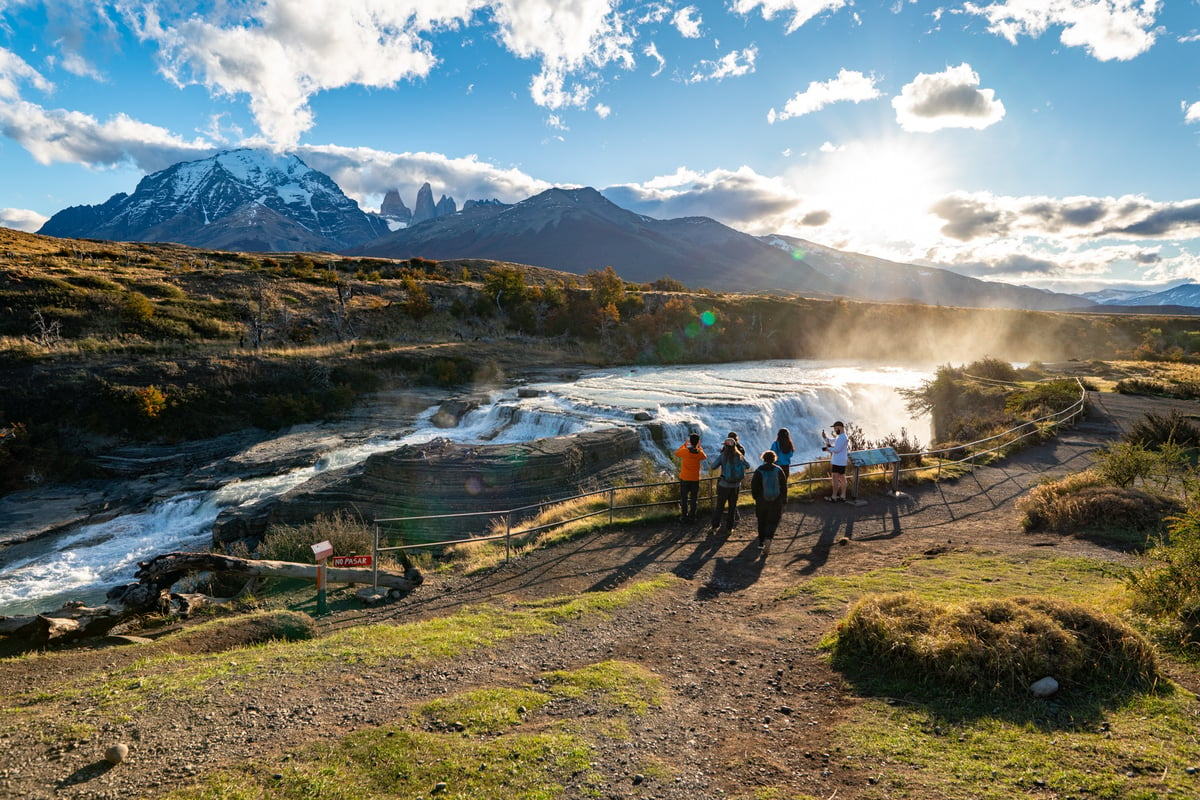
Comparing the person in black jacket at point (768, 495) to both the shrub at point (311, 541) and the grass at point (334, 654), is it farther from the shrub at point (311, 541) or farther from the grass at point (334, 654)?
the shrub at point (311, 541)

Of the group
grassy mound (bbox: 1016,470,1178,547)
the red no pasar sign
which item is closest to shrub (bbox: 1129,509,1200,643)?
grassy mound (bbox: 1016,470,1178,547)

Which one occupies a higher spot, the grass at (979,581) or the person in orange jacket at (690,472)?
the person in orange jacket at (690,472)

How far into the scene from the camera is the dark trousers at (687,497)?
12.5 meters

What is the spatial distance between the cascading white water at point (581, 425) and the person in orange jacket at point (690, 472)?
8.94 meters

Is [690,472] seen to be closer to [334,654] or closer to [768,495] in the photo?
[768,495]

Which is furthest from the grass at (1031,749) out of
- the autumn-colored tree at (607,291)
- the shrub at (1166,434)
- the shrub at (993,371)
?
the autumn-colored tree at (607,291)

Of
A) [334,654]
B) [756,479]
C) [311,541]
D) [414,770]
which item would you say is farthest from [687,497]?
[414,770]

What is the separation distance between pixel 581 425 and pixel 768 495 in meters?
14.6

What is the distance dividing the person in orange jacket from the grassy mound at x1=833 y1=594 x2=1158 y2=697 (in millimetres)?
6104

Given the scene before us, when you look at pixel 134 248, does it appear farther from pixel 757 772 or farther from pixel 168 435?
pixel 757 772

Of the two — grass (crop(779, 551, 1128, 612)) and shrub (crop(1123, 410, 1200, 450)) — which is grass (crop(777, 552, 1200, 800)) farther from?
shrub (crop(1123, 410, 1200, 450))

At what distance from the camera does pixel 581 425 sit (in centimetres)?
2467

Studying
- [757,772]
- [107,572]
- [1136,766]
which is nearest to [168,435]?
[107,572]

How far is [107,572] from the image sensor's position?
553 inches
